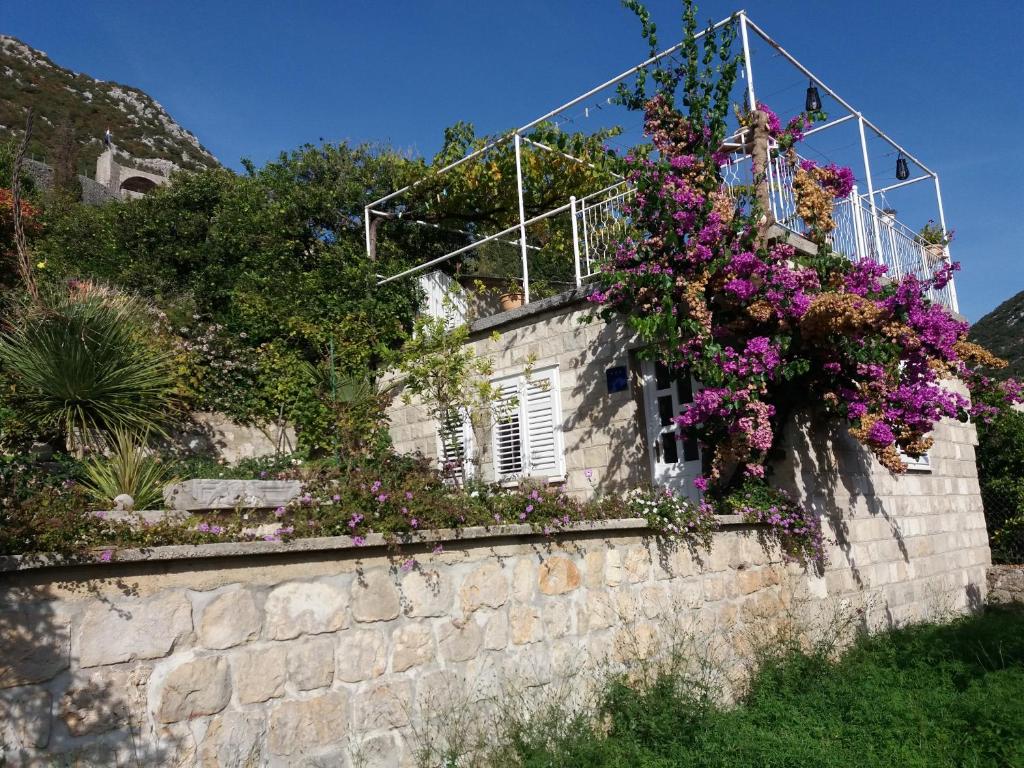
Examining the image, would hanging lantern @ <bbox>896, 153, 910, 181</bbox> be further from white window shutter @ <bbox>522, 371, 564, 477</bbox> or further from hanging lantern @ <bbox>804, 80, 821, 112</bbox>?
white window shutter @ <bbox>522, 371, 564, 477</bbox>

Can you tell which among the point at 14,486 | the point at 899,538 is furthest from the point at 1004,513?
the point at 14,486

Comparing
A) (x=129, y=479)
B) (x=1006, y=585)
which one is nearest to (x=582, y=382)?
(x=129, y=479)

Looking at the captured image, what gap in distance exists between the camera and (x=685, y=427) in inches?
295

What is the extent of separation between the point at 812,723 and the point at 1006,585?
7.48 m

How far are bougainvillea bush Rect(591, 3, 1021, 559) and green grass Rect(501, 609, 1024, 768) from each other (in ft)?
4.77

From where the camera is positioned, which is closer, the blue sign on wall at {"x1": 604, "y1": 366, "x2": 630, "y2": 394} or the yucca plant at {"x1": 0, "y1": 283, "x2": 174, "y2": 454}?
the yucca plant at {"x1": 0, "y1": 283, "x2": 174, "y2": 454}

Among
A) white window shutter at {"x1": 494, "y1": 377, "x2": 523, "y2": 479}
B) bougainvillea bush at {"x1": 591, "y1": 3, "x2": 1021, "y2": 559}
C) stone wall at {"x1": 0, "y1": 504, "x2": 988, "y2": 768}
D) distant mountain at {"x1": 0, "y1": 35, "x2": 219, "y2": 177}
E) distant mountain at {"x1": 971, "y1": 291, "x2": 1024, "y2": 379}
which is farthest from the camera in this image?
distant mountain at {"x1": 0, "y1": 35, "x2": 219, "y2": 177}

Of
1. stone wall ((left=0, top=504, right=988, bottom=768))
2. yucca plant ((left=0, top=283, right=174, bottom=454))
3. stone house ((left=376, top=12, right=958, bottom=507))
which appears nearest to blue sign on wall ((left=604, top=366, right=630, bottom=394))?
stone house ((left=376, top=12, right=958, bottom=507))

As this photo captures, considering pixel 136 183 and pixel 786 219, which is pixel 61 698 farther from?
pixel 136 183

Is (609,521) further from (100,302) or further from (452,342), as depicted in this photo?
(100,302)


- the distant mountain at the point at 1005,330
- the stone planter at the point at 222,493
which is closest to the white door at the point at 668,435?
the stone planter at the point at 222,493

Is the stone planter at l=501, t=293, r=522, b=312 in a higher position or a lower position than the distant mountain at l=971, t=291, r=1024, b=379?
lower

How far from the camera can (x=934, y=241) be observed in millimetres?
11602

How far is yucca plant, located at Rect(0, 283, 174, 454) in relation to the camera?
296 inches
